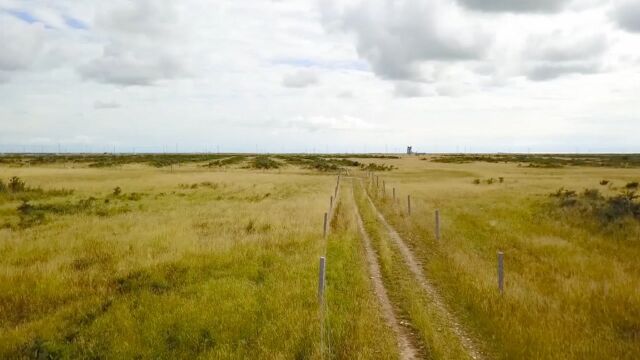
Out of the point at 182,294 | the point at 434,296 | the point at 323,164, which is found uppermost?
the point at 323,164

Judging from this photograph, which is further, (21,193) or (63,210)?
(21,193)

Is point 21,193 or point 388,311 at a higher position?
point 21,193

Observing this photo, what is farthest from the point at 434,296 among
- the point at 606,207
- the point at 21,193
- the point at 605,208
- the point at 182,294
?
the point at 21,193

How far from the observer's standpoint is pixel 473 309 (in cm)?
972

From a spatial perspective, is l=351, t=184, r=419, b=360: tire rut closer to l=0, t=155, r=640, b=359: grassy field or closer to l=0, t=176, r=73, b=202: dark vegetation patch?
l=0, t=155, r=640, b=359: grassy field

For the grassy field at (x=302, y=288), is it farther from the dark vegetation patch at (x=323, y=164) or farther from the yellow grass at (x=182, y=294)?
the dark vegetation patch at (x=323, y=164)

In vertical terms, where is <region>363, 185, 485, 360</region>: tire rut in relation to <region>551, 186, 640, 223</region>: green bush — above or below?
below

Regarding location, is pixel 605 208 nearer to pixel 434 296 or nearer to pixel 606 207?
pixel 606 207

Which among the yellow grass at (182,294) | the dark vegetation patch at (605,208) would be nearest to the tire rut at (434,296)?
the yellow grass at (182,294)

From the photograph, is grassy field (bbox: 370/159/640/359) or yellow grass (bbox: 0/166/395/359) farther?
grassy field (bbox: 370/159/640/359)

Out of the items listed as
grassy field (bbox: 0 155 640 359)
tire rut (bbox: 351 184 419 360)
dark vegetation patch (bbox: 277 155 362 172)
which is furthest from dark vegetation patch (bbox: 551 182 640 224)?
dark vegetation patch (bbox: 277 155 362 172)

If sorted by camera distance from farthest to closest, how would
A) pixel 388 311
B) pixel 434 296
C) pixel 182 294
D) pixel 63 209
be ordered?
pixel 63 209, pixel 434 296, pixel 182 294, pixel 388 311

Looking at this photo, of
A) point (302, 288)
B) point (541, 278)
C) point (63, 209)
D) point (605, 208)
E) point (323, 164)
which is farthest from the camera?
point (323, 164)

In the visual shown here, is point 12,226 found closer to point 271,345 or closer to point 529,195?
point 271,345
